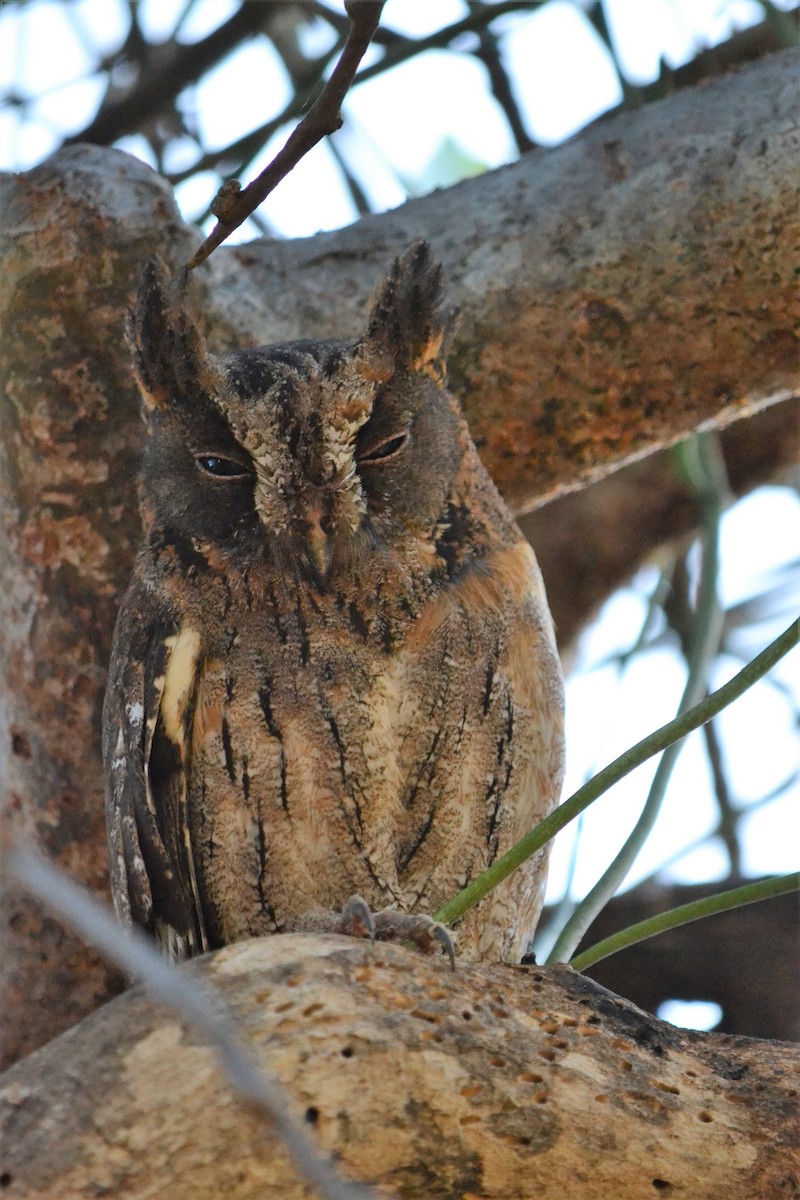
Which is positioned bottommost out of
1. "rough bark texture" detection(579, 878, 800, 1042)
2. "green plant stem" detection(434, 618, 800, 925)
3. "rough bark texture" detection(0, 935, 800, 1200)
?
"rough bark texture" detection(579, 878, 800, 1042)

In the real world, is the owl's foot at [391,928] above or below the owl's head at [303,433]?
below

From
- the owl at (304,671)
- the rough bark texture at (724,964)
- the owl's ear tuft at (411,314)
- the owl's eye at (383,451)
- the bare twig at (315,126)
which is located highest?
the owl's ear tuft at (411,314)

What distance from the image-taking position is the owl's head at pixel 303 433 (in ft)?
6.83

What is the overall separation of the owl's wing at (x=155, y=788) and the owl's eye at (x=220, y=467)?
26 cm

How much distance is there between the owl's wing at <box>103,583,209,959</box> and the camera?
2.18 metres

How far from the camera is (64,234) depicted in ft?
8.29

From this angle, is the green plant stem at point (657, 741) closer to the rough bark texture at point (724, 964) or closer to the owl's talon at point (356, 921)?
the owl's talon at point (356, 921)

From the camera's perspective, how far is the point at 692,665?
2.38m

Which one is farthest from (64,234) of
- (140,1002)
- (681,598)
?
(681,598)

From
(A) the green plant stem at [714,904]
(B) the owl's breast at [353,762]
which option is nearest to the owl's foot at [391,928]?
(A) the green plant stem at [714,904]

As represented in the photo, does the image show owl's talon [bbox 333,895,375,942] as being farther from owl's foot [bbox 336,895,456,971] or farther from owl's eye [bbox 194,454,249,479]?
owl's eye [bbox 194,454,249,479]

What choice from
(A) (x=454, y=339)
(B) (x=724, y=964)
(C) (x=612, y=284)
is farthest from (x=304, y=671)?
(B) (x=724, y=964)

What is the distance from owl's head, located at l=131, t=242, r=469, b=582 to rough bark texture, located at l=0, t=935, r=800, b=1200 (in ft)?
2.64

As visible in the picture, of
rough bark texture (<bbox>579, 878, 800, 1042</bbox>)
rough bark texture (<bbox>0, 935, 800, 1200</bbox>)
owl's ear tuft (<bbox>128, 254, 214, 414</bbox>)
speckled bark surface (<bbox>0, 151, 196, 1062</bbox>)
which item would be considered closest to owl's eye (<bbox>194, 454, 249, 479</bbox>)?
owl's ear tuft (<bbox>128, 254, 214, 414</bbox>)
